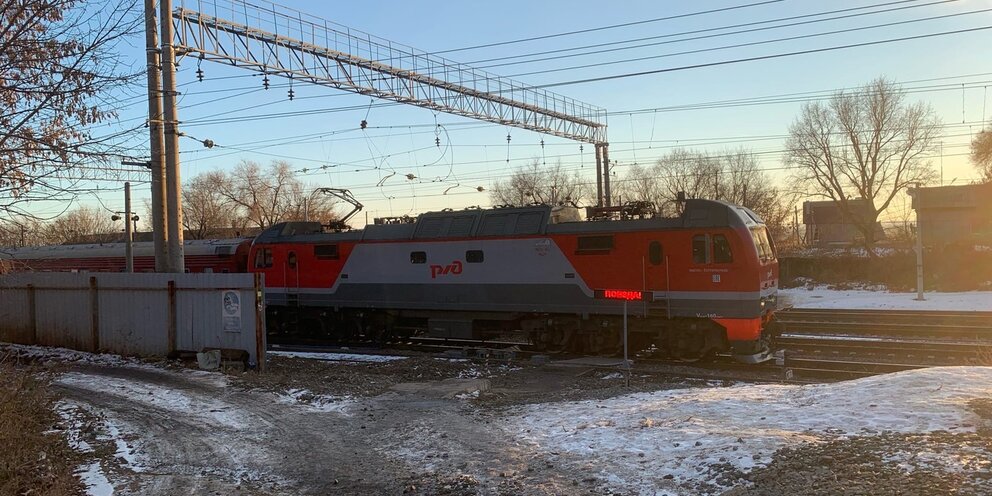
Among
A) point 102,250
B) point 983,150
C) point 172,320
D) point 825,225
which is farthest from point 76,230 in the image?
point 825,225

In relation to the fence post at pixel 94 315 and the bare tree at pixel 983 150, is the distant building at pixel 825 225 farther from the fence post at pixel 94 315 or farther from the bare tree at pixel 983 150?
the fence post at pixel 94 315

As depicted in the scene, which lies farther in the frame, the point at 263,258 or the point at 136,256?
the point at 136,256

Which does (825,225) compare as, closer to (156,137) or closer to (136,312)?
(136,312)

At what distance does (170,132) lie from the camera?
13961 mm

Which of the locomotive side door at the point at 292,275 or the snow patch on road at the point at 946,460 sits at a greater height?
the locomotive side door at the point at 292,275

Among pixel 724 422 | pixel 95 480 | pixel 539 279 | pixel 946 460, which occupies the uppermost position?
pixel 539 279

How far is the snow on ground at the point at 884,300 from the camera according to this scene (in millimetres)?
25286

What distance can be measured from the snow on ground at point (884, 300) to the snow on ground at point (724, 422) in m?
19.3

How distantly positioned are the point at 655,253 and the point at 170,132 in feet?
34.2

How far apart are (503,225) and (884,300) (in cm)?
2011

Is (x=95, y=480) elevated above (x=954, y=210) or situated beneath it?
situated beneath

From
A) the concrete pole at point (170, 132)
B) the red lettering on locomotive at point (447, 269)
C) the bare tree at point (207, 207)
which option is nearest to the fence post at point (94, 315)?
the concrete pole at point (170, 132)

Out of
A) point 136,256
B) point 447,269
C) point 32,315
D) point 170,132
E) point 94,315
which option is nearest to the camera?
point 170,132

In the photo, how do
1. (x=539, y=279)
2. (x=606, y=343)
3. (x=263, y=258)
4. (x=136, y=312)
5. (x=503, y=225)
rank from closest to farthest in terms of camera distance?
(x=136, y=312) < (x=606, y=343) < (x=539, y=279) < (x=503, y=225) < (x=263, y=258)
